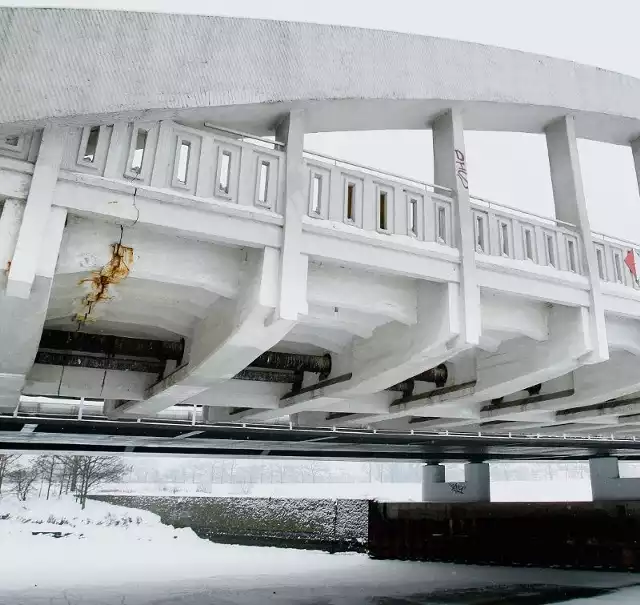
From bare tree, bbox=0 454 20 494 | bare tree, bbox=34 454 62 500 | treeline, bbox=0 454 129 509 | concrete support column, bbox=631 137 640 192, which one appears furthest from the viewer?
bare tree, bbox=34 454 62 500

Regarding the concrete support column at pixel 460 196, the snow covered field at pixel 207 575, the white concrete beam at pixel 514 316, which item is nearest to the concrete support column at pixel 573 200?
the white concrete beam at pixel 514 316

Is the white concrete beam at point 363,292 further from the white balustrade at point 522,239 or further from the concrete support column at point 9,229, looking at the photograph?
the concrete support column at point 9,229

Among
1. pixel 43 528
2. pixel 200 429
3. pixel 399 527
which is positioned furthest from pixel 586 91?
pixel 43 528

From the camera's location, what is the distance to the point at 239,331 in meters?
5.03

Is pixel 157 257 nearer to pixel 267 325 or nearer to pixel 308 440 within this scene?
pixel 267 325

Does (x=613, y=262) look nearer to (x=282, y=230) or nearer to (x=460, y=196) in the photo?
(x=460, y=196)

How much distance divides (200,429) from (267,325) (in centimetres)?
674

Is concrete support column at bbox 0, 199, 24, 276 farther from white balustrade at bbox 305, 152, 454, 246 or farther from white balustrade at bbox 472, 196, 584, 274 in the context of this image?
white balustrade at bbox 472, 196, 584, 274

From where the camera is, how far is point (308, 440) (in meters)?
13.7

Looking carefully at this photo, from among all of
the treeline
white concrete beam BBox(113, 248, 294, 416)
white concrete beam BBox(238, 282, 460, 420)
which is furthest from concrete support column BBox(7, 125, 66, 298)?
the treeline

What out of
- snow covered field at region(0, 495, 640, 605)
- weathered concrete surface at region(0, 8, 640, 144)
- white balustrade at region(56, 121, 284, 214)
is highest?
weathered concrete surface at region(0, 8, 640, 144)

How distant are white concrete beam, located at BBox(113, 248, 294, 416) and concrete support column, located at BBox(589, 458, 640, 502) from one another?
16046 mm

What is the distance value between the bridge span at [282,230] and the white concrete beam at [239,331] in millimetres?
28

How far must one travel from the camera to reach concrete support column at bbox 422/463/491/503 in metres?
20.1
